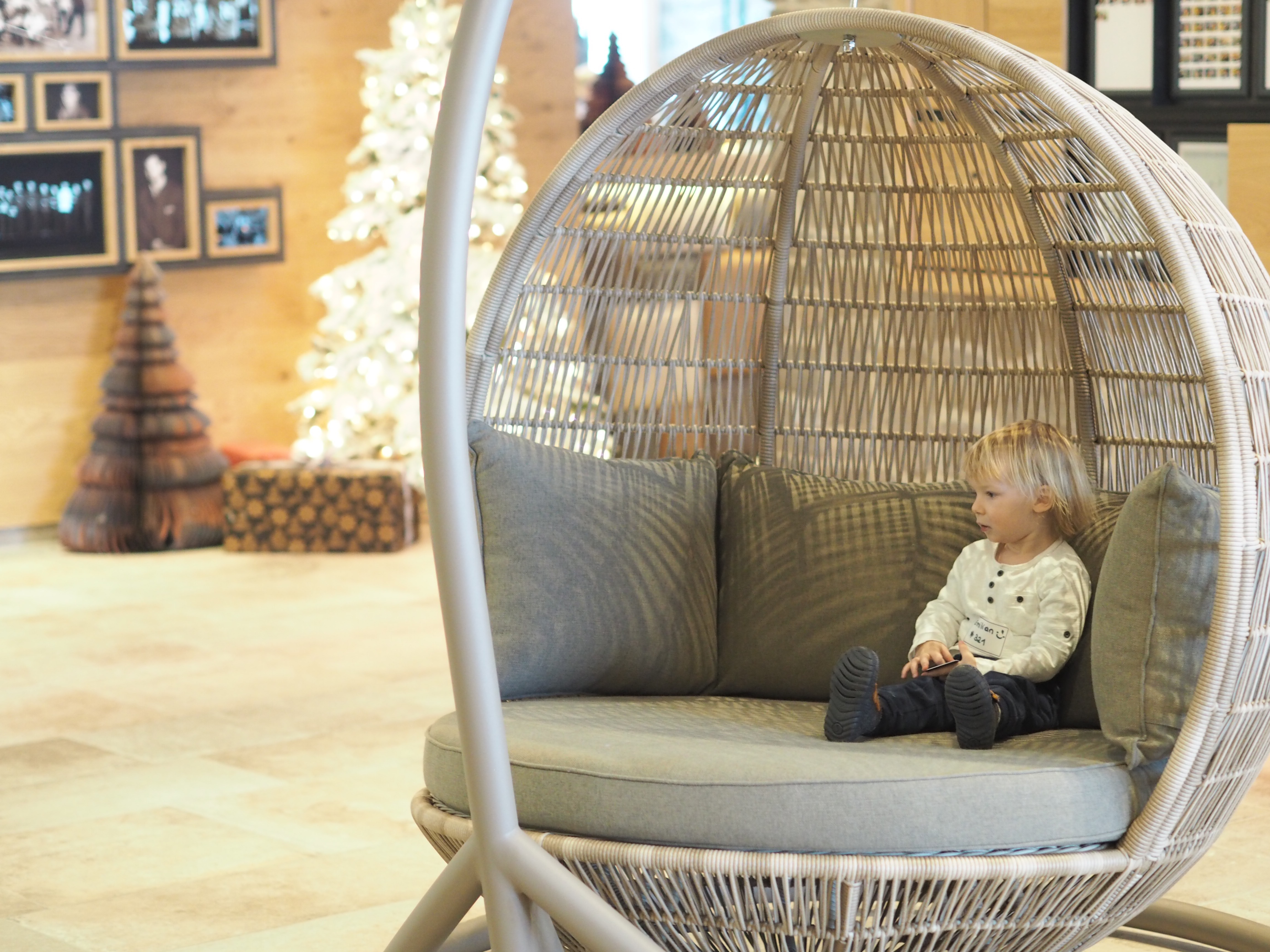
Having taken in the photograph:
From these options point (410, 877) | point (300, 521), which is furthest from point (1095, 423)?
point (300, 521)

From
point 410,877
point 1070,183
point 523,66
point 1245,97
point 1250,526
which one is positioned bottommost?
point 410,877

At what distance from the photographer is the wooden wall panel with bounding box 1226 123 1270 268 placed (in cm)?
364

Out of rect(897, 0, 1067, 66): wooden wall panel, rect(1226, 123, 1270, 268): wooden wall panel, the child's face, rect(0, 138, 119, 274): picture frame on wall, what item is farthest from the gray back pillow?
rect(0, 138, 119, 274): picture frame on wall

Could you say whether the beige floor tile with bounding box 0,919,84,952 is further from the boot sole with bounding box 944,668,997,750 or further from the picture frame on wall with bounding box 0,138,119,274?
the picture frame on wall with bounding box 0,138,119,274

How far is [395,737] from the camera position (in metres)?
3.75

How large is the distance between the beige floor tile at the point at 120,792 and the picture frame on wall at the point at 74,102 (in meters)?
2.99

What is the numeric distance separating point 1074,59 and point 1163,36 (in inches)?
9.1

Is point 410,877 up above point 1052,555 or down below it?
below

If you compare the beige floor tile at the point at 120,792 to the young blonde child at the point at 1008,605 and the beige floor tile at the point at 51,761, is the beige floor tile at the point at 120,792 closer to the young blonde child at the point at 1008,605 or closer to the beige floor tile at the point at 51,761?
the beige floor tile at the point at 51,761

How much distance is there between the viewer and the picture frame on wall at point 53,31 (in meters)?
5.70

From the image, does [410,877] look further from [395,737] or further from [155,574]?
[155,574]

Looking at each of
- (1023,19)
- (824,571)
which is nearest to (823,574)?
(824,571)

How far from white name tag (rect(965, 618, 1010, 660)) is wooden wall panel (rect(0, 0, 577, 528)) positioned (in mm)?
4202

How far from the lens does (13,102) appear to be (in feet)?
18.7
